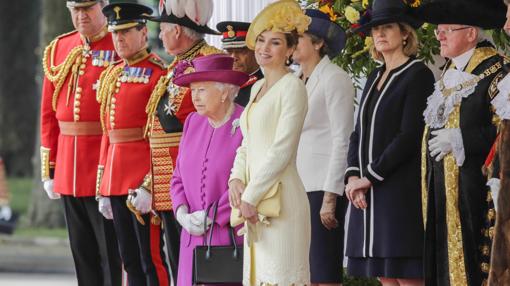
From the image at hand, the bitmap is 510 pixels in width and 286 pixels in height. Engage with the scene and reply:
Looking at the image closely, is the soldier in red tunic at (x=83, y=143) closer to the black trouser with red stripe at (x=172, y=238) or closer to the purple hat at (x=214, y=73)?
the black trouser with red stripe at (x=172, y=238)

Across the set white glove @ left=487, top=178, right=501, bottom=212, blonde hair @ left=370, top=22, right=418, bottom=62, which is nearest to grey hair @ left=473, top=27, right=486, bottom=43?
blonde hair @ left=370, top=22, right=418, bottom=62

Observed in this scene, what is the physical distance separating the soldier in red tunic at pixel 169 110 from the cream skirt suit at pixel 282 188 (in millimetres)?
1399

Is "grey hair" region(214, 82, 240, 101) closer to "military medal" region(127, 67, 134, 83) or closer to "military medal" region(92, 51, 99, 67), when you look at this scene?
"military medal" region(127, 67, 134, 83)

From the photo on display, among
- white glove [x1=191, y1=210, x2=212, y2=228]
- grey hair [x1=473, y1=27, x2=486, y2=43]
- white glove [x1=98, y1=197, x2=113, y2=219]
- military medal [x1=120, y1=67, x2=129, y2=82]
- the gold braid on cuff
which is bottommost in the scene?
white glove [x1=98, y1=197, x2=113, y2=219]

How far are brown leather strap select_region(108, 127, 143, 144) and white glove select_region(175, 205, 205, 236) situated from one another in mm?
1145

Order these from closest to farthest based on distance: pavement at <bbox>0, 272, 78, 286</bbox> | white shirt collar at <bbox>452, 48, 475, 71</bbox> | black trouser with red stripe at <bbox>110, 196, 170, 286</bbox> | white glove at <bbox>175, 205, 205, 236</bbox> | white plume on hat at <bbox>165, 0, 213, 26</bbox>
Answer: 1. white shirt collar at <bbox>452, 48, 475, 71</bbox>
2. white glove at <bbox>175, 205, 205, 236</bbox>
3. white plume on hat at <bbox>165, 0, 213, 26</bbox>
4. black trouser with red stripe at <bbox>110, 196, 170, 286</bbox>
5. pavement at <bbox>0, 272, 78, 286</bbox>

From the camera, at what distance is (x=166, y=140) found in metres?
8.40

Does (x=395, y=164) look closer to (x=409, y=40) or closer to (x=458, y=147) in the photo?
(x=458, y=147)

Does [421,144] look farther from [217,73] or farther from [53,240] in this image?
[53,240]

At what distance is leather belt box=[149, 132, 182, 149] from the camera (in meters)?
8.41

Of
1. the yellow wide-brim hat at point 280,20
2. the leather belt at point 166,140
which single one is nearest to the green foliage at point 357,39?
the yellow wide-brim hat at point 280,20

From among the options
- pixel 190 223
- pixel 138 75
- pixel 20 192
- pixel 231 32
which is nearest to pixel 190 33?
pixel 231 32

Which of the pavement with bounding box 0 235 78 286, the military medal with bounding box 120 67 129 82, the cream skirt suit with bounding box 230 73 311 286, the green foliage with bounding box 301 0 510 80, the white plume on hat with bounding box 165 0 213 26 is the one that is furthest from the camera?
the pavement with bounding box 0 235 78 286

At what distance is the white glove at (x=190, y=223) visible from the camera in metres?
7.45
